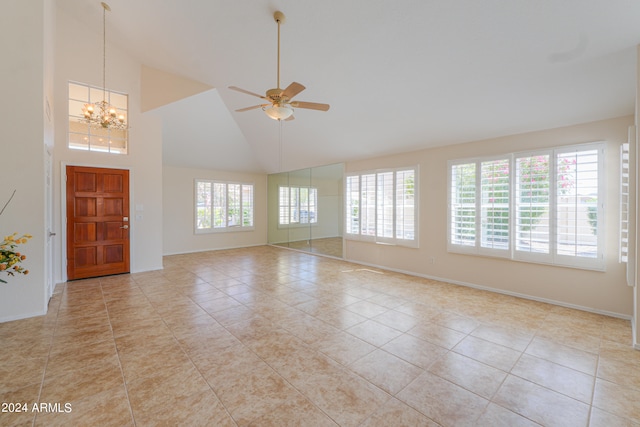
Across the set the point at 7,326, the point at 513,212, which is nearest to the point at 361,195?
the point at 513,212

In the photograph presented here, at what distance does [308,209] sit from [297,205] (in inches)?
20.5

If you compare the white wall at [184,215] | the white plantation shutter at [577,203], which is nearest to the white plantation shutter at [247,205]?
the white wall at [184,215]

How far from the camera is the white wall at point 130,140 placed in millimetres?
4742

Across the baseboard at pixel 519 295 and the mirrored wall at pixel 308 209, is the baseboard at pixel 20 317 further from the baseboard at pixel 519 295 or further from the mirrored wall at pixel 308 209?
the baseboard at pixel 519 295

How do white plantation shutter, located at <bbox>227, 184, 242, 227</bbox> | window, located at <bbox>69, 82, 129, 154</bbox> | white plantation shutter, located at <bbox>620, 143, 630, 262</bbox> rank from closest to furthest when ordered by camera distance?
white plantation shutter, located at <bbox>620, 143, 630, 262</bbox>, window, located at <bbox>69, 82, 129, 154</bbox>, white plantation shutter, located at <bbox>227, 184, 242, 227</bbox>

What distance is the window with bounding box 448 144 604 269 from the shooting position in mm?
3533

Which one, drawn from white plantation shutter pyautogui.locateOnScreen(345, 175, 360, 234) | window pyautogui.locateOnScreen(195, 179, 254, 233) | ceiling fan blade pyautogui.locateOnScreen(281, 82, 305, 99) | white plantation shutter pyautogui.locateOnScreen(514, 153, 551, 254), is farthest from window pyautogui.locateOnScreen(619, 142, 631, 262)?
window pyautogui.locateOnScreen(195, 179, 254, 233)

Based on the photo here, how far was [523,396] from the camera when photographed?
2.00 m

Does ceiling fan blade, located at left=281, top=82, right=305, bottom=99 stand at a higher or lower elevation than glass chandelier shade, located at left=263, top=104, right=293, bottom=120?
higher

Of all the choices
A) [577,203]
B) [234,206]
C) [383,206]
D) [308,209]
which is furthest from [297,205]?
[577,203]

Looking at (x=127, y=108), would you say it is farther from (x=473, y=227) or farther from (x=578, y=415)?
(x=578, y=415)

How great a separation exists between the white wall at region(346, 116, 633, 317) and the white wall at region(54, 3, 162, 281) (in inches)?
182

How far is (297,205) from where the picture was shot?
332 inches

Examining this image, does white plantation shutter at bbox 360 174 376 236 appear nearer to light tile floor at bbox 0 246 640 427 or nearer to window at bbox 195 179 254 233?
light tile floor at bbox 0 246 640 427
